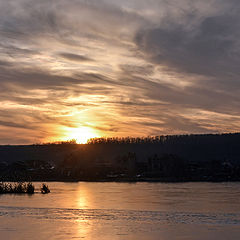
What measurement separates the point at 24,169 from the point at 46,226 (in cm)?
11012

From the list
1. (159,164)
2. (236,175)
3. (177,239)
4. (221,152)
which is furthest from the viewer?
(221,152)

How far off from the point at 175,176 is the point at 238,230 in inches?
3519

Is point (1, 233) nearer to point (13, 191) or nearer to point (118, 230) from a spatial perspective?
point (118, 230)

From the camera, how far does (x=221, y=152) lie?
166m

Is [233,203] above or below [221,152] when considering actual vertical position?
below

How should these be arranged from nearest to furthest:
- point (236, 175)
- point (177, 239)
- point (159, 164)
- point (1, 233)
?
point (177, 239), point (1, 233), point (236, 175), point (159, 164)

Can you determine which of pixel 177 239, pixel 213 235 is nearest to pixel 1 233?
pixel 177 239

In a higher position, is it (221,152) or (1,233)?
(221,152)

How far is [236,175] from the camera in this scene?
11669cm

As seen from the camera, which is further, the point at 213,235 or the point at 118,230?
the point at 118,230

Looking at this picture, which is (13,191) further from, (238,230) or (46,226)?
(238,230)

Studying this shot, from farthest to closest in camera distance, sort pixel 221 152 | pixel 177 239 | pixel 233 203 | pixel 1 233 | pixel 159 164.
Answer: pixel 221 152, pixel 159 164, pixel 233 203, pixel 1 233, pixel 177 239

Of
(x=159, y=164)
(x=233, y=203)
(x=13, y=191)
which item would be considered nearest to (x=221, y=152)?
(x=159, y=164)

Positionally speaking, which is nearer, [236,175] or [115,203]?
[115,203]
